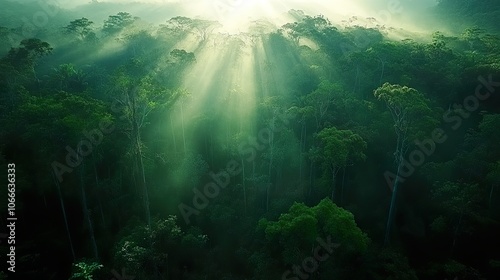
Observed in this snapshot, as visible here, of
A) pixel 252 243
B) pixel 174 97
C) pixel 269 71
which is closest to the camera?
pixel 252 243

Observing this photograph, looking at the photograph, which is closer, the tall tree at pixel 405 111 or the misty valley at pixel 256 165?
the misty valley at pixel 256 165

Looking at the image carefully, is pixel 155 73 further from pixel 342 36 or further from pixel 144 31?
pixel 342 36

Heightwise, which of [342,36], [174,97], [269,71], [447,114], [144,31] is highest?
[144,31]

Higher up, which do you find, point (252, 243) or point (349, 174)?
point (349, 174)

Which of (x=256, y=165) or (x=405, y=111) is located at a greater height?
(x=256, y=165)

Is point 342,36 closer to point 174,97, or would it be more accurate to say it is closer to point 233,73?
point 233,73

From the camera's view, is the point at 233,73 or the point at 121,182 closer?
the point at 121,182

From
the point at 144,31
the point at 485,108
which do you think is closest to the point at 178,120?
the point at 144,31

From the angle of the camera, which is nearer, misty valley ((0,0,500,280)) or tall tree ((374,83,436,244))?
misty valley ((0,0,500,280))

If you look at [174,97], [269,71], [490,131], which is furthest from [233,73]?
[490,131]

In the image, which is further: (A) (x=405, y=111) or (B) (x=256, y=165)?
(B) (x=256, y=165)

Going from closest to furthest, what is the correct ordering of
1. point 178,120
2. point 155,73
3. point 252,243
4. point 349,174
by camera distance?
1. point 252,243
2. point 349,174
3. point 178,120
4. point 155,73
